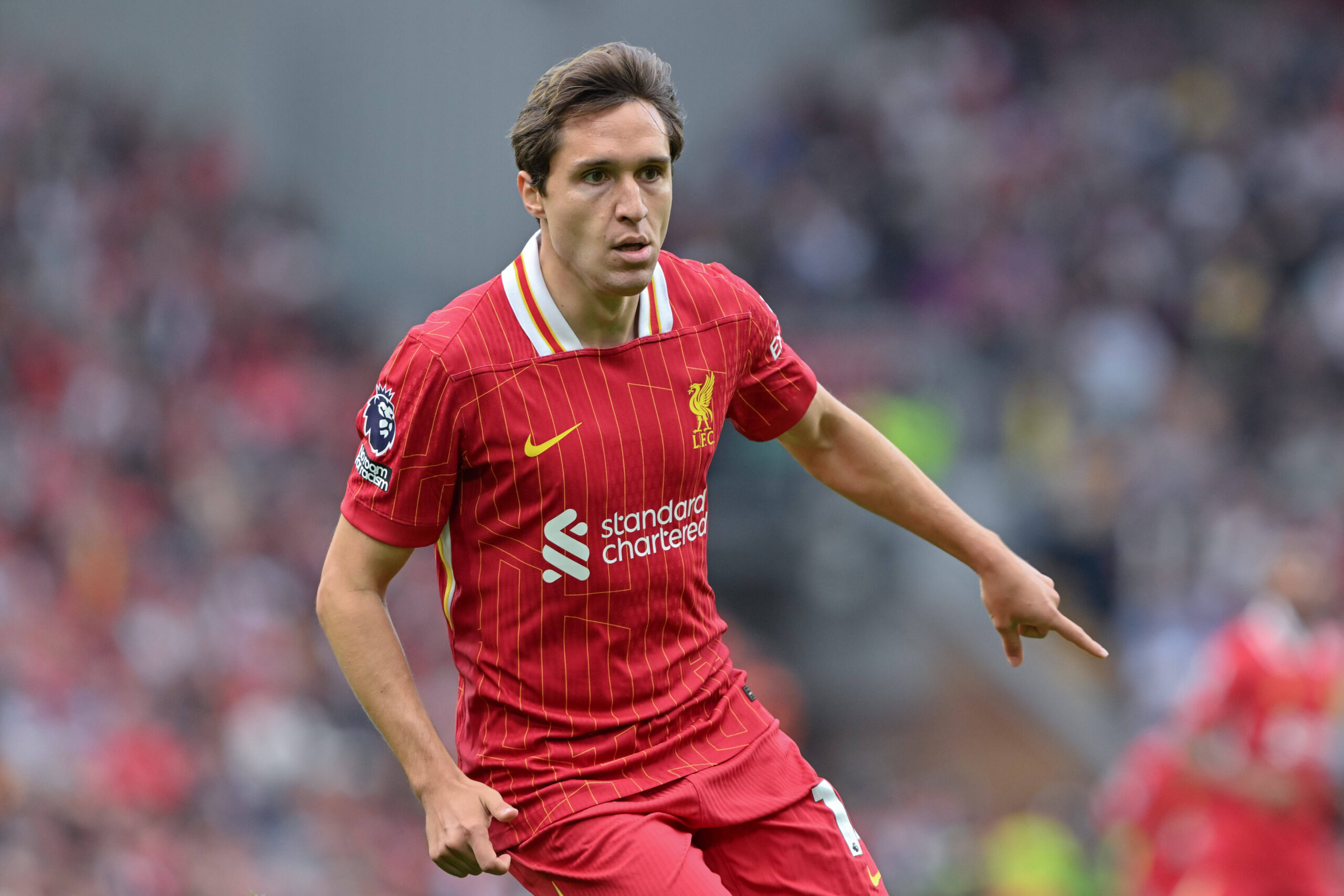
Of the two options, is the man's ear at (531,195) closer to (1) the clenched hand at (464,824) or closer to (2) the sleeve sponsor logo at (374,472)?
(2) the sleeve sponsor logo at (374,472)

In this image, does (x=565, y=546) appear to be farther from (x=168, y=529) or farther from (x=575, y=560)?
(x=168, y=529)

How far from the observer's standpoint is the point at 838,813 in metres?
3.16

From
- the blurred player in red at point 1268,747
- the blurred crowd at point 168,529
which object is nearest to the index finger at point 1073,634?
the blurred player in red at point 1268,747

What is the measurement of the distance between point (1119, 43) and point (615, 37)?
18.7 feet

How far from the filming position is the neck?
10.1ft

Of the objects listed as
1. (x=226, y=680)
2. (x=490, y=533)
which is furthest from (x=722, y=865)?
(x=226, y=680)

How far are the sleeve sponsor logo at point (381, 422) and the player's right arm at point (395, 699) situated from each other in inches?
6.6

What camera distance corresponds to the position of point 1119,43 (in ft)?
57.4

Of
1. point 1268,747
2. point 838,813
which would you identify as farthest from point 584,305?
point 1268,747

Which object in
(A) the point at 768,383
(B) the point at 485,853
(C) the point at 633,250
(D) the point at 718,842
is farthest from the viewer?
(A) the point at 768,383

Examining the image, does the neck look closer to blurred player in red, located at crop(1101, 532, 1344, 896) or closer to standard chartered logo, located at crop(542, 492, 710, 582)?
standard chartered logo, located at crop(542, 492, 710, 582)

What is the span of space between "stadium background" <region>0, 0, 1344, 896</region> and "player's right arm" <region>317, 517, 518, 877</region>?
16.2ft

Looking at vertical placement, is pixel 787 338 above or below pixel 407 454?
below

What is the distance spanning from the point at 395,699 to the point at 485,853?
0.34 metres
